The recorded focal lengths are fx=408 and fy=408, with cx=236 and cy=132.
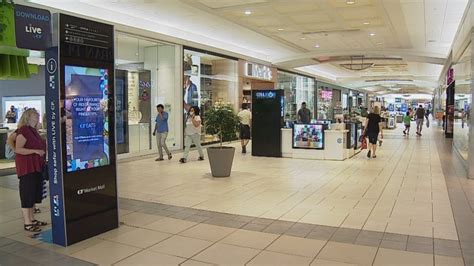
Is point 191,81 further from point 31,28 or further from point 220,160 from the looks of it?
point 31,28

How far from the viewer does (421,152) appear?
39.8 feet

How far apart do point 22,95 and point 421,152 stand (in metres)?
14.1

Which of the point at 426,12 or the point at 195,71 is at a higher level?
the point at 426,12

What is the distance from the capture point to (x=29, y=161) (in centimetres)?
436

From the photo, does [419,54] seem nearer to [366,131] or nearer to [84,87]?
[366,131]

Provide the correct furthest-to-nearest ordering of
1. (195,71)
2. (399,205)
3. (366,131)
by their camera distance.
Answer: (195,71) → (366,131) → (399,205)

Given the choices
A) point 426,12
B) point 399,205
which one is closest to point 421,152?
point 426,12

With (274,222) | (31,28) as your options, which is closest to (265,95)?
(274,222)

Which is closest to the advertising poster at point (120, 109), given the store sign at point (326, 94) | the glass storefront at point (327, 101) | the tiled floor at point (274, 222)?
the tiled floor at point (274, 222)

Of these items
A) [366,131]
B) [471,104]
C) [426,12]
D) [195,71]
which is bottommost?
[366,131]

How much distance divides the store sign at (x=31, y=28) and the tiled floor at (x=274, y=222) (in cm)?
192

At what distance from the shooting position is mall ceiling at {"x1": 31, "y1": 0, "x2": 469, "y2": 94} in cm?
959

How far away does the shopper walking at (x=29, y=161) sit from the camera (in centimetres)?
432

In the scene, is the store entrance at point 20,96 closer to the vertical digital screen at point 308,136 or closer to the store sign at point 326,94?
the vertical digital screen at point 308,136
